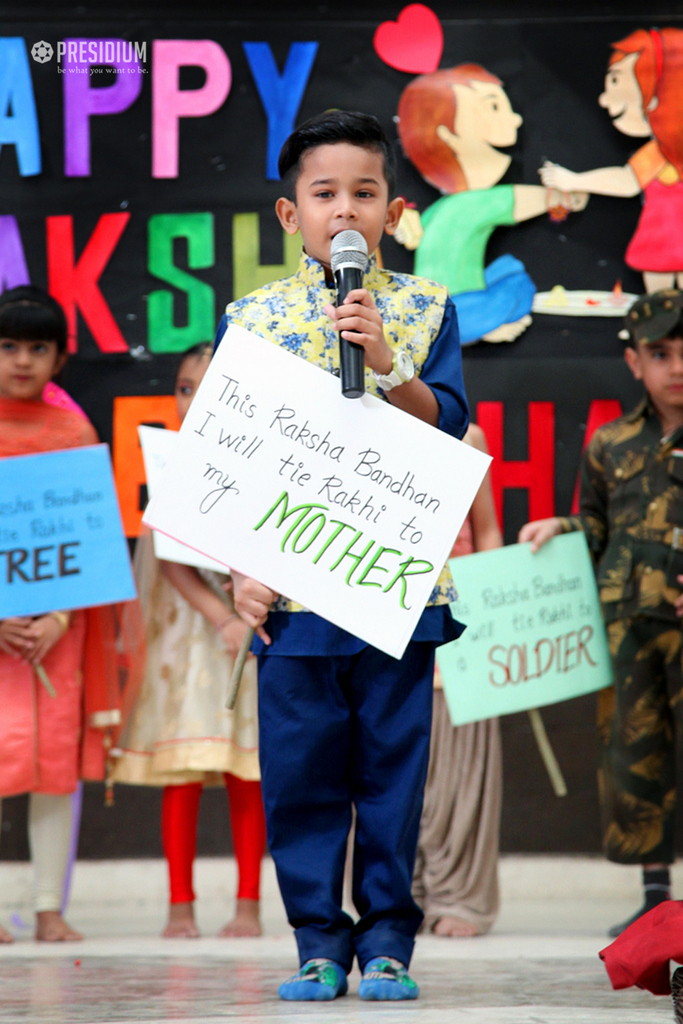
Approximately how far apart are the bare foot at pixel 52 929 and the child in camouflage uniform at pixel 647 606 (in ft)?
3.95

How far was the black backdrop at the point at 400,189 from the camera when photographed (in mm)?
3357

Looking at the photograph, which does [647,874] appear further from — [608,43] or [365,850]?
[608,43]

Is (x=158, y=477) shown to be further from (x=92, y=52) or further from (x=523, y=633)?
(x=92, y=52)

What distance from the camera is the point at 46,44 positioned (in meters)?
3.36

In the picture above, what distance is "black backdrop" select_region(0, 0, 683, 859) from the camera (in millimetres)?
3357

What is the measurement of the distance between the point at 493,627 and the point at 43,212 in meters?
1.71

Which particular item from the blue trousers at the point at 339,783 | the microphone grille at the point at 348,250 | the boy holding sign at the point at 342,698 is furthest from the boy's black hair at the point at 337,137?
the blue trousers at the point at 339,783

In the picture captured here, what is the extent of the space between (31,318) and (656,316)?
1.45m

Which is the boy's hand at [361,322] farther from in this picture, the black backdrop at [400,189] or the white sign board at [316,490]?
the black backdrop at [400,189]

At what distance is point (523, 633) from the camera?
2.75 metres

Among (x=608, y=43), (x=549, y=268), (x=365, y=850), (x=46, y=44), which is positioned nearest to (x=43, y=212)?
(x=46, y=44)

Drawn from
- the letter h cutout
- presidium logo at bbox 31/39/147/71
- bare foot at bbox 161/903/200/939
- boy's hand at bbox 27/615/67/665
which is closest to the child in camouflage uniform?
the letter h cutout

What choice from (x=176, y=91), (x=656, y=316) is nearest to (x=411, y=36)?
(x=176, y=91)

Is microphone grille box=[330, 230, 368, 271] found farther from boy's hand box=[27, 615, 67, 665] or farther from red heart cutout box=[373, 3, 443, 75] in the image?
red heart cutout box=[373, 3, 443, 75]
